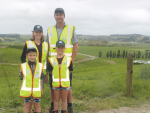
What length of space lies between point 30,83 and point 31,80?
0.06 metres

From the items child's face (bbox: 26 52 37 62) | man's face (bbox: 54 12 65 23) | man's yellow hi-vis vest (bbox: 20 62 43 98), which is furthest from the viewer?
man's face (bbox: 54 12 65 23)

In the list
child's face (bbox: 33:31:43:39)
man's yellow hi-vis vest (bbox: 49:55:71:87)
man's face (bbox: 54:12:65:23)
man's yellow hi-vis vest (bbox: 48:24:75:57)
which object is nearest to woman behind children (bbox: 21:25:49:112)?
child's face (bbox: 33:31:43:39)

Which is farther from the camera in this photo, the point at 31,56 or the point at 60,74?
the point at 60,74

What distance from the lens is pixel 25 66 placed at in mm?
3252

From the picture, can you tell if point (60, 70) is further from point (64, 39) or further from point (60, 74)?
point (64, 39)

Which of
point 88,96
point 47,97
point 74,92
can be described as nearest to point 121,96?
point 88,96

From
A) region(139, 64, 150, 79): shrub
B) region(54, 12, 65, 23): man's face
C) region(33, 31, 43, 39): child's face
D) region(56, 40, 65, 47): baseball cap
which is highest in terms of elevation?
region(54, 12, 65, 23): man's face

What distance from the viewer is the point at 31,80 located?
3.21 metres

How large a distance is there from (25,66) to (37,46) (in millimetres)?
551

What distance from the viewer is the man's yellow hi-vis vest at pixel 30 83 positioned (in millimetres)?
3154

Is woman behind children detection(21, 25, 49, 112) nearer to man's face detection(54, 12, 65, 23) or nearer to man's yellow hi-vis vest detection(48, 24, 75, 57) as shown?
man's yellow hi-vis vest detection(48, 24, 75, 57)

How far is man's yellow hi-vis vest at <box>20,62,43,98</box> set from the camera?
3.15 m

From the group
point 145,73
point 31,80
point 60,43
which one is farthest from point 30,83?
point 145,73

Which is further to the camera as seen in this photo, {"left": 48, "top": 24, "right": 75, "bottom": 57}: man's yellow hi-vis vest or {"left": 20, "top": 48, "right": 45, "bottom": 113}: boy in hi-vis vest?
{"left": 48, "top": 24, "right": 75, "bottom": 57}: man's yellow hi-vis vest
